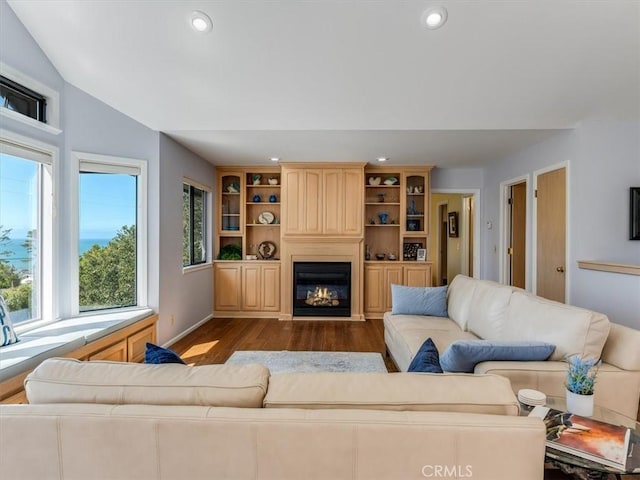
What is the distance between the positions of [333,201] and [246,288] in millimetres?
Answer: 1960

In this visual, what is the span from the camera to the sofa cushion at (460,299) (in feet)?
9.61

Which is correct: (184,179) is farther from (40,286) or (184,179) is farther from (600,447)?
(600,447)

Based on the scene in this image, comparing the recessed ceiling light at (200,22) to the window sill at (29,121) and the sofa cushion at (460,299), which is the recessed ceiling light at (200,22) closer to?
the window sill at (29,121)

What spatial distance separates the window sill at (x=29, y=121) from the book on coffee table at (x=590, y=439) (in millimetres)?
3728

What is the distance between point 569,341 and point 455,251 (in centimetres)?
595

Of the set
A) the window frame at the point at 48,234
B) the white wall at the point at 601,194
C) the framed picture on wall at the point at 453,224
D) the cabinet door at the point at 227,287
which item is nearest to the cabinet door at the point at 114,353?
the window frame at the point at 48,234

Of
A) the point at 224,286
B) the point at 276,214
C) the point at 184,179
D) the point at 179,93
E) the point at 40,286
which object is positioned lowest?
the point at 224,286

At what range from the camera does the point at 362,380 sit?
1.04 m

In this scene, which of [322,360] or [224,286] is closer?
[322,360]

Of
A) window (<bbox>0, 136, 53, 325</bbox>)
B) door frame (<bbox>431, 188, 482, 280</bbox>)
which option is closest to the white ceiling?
window (<bbox>0, 136, 53, 325</bbox>)

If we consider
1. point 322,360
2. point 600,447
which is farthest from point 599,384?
point 322,360

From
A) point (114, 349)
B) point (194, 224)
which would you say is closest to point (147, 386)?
point (114, 349)

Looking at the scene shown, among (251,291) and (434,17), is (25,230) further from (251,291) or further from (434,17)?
(434,17)

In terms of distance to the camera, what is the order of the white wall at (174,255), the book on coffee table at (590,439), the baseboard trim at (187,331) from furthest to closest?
the baseboard trim at (187,331) → the white wall at (174,255) → the book on coffee table at (590,439)
